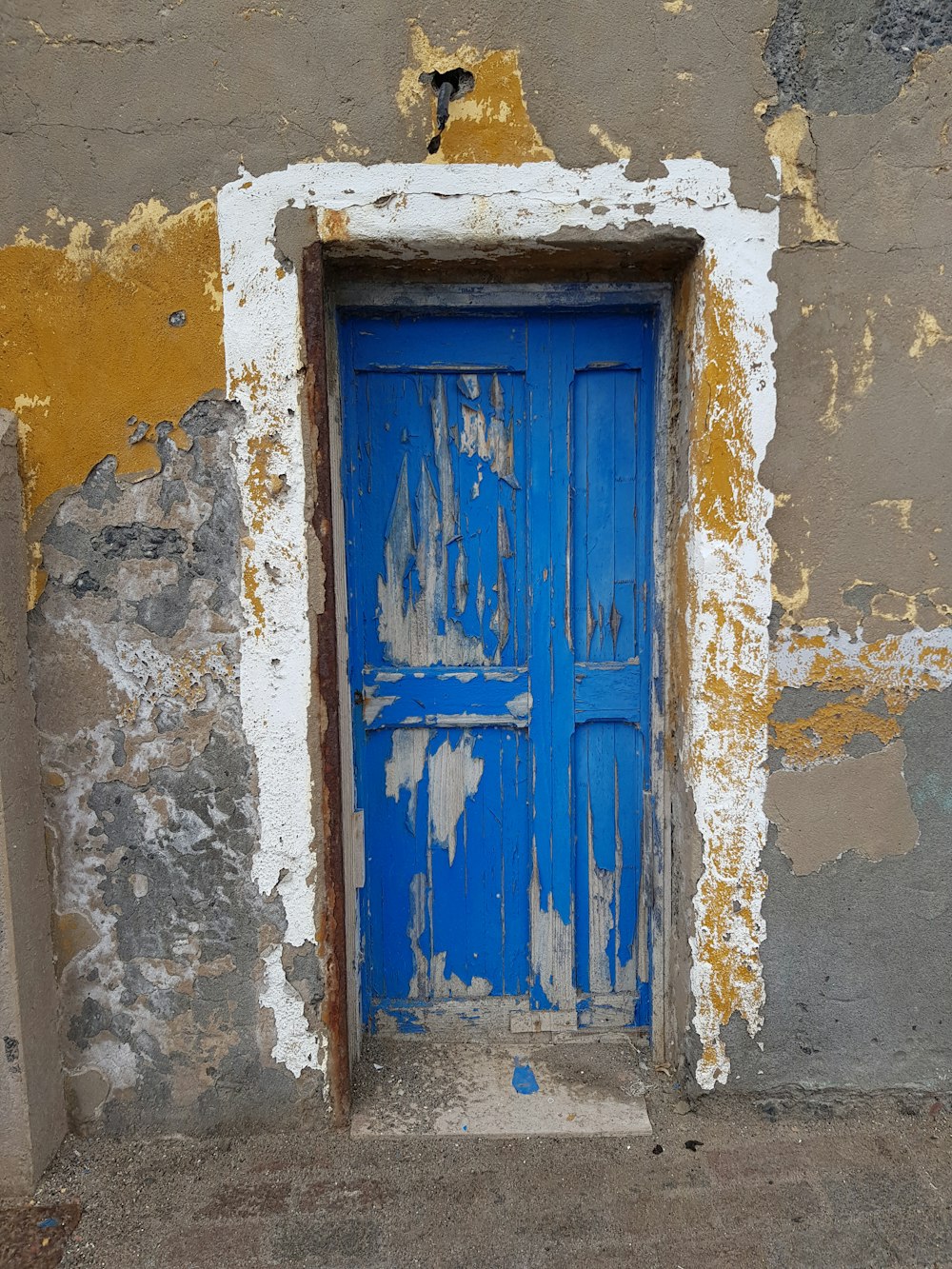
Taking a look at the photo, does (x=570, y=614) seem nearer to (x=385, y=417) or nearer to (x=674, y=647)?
(x=674, y=647)

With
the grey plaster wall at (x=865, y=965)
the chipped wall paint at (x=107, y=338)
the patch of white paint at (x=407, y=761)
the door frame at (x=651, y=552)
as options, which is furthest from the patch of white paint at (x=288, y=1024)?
the chipped wall paint at (x=107, y=338)

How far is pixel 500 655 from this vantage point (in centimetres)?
254

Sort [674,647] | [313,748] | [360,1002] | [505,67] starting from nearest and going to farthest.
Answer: [505,67] < [313,748] < [674,647] < [360,1002]

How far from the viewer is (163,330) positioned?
212 centimetres

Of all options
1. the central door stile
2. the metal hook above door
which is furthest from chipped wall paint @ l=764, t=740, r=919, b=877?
the metal hook above door

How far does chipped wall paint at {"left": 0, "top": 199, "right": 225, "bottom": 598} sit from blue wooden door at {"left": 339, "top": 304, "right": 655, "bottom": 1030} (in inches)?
17.6

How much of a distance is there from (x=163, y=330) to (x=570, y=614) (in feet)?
4.29

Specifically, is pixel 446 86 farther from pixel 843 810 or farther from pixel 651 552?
pixel 843 810

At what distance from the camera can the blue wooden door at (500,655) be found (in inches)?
96.0

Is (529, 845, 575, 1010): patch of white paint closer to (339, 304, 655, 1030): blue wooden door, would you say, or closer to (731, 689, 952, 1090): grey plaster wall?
(339, 304, 655, 1030): blue wooden door

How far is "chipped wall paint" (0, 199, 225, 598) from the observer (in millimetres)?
2098

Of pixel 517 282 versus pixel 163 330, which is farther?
pixel 517 282

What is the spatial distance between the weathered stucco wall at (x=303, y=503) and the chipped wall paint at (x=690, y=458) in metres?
0.02

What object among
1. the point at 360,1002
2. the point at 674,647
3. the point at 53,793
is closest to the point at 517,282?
the point at 674,647
